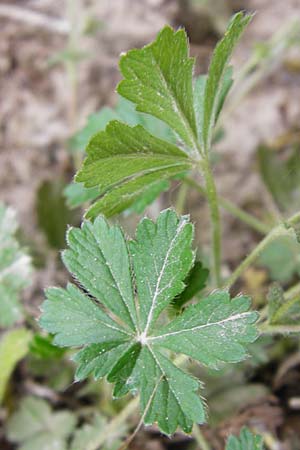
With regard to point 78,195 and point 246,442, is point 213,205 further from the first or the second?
point 246,442

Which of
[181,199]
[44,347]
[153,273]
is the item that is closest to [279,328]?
[153,273]

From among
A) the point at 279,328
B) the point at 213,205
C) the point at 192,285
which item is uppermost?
the point at 213,205

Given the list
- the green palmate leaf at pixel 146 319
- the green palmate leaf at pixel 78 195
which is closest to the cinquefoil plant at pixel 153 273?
the green palmate leaf at pixel 146 319

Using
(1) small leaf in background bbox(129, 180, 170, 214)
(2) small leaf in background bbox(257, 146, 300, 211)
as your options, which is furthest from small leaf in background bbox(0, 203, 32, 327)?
(2) small leaf in background bbox(257, 146, 300, 211)

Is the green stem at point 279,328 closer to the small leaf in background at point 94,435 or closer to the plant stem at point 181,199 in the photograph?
the small leaf in background at point 94,435

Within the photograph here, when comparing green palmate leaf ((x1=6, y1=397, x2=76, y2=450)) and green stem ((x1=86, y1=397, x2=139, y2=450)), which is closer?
green stem ((x1=86, y1=397, x2=139, y2=450))

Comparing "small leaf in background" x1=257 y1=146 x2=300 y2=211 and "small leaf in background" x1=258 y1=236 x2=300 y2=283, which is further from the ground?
"small leaf in background" x1=257 y1=146 x2=300 y2=211

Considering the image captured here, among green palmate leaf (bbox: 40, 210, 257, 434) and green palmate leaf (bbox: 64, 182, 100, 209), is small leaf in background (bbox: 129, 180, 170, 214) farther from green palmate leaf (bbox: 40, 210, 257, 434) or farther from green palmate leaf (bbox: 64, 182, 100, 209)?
green palmate leaf (bbox: 40, 210, 257, 434)

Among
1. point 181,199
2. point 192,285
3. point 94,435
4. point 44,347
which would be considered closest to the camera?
point 192,285
